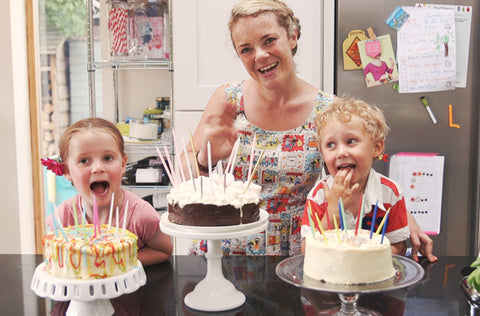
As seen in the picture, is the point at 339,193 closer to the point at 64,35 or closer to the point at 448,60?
the point at 448,60

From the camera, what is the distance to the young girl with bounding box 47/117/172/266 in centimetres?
137

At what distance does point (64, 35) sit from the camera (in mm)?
3506

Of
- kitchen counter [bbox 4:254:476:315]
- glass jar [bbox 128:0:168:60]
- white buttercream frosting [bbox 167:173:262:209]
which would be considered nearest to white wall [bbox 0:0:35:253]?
glass jar [bbox 128:0:168:60]

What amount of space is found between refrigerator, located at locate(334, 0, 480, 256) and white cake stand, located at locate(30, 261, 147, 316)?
1.64 meters

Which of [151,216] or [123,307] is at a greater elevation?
[151,216]

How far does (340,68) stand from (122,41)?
1.13 m

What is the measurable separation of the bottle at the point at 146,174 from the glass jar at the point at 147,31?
58cm

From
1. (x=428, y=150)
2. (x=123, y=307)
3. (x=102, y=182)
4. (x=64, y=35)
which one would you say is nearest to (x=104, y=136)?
(x=102, y=182)

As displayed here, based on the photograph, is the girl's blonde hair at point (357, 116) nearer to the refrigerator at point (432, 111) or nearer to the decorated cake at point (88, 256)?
the decorated cake at point (88, 256)

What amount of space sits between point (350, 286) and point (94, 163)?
2.39 ft

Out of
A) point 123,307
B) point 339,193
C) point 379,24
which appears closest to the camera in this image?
point 123,307

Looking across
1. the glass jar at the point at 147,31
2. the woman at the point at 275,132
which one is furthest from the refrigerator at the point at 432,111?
the glass jar at the point at 147,31

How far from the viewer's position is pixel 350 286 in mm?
996

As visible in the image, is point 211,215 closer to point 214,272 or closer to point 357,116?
point 214,272
